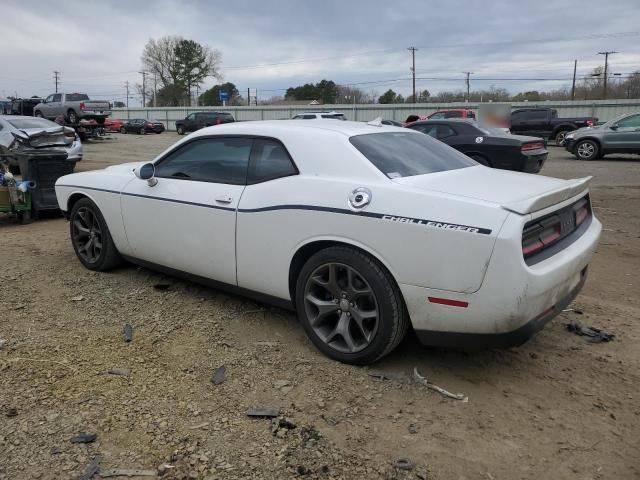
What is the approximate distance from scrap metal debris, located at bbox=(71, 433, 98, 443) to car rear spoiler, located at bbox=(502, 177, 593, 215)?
2365mm

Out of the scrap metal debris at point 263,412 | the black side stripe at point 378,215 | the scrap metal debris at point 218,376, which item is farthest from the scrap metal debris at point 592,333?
the scrap metal debris at point 218,376

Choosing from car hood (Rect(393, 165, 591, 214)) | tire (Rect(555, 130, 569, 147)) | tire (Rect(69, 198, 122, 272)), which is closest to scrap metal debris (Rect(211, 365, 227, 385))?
car hood (Rect(393, 165, 591, 214))

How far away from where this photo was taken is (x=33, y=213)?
805 cm

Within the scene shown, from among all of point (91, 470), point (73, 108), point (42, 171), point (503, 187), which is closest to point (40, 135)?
point (42, 171)

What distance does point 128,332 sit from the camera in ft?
12.9

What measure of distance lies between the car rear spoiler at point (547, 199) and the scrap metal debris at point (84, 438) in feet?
7.76

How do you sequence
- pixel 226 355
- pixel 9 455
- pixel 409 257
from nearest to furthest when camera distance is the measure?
pixel 9 455
pixel 409 257
pixel 226 355

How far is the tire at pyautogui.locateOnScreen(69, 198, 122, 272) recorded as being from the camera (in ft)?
16.5

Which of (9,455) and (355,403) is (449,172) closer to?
(355,403)

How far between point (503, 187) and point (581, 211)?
790 millimetres

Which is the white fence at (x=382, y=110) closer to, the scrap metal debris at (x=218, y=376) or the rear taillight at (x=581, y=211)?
the rear taillight at (x=581, y=211)

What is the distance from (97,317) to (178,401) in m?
1.50

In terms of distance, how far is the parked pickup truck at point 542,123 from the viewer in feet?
83.3

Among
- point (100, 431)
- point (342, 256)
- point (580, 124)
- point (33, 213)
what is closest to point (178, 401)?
point (100, 431)
